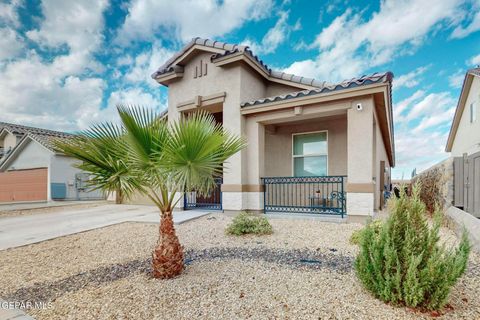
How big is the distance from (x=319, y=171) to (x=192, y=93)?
611 centimetres

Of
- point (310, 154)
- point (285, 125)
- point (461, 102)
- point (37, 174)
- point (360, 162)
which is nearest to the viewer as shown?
point (360, 162)

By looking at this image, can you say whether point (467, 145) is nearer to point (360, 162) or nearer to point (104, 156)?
point (360, 162)

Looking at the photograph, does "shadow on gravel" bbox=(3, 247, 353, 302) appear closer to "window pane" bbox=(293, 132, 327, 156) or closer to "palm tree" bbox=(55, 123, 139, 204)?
"palm tree" bbox=(55, 123, 139, 204)

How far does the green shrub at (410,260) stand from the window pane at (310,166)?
7.15 m

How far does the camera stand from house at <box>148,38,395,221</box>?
288 inches

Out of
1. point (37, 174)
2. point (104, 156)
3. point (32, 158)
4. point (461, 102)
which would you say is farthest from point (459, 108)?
point (32, 158)

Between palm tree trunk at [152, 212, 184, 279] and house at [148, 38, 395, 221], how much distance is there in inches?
210

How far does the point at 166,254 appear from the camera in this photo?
368cm

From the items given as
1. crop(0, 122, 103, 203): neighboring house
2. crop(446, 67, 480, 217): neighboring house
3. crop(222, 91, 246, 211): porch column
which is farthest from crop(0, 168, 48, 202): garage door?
crop(446, 67, 480, 217): neighboring house

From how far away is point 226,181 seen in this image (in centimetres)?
927

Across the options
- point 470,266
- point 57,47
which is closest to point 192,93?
point 57,47

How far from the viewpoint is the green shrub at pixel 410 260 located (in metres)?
2.52

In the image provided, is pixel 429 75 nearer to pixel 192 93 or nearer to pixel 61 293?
pixel 192 93

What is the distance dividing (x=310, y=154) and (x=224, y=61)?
4.98 m
